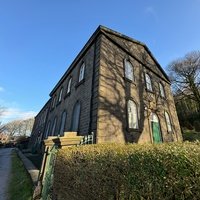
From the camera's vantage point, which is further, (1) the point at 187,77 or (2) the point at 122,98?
(1) the point at 187,77

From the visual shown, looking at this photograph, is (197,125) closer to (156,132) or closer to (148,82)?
(148,82)

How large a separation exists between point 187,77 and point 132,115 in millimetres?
23722

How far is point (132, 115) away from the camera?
33.0ft

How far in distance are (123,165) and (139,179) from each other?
38cm

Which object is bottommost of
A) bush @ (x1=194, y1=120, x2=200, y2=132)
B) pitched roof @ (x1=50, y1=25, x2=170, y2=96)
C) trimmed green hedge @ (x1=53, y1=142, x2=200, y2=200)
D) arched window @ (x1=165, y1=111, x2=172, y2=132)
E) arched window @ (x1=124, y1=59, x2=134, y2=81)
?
trimmed green hedge @ (x1=53, y1=142, x2=200, y2=200)

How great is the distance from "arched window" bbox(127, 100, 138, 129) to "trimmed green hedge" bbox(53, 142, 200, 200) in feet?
20.2

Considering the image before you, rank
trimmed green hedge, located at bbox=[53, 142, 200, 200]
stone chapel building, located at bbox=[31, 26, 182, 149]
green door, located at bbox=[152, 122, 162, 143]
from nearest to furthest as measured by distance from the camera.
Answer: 1. trimmed green hedge, located at bbox=[53, 142, 200, 200]
2. stone chapel building, located at bbox=[31, 26, 182, 149]
3. green door, located at bbox=[152, 122, 162, 143]

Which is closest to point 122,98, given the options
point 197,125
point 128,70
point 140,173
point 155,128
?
point 128,70

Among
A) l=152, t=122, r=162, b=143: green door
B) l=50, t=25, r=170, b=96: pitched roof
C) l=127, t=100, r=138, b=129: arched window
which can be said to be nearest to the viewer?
l=127, t=100, r=138, b=129: arched window

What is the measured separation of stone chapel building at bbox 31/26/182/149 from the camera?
331 inches

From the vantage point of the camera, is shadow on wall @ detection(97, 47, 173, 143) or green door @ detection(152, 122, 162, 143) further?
green door @ detection(152, 122, 162, 143)

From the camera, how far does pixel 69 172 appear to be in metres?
4.32

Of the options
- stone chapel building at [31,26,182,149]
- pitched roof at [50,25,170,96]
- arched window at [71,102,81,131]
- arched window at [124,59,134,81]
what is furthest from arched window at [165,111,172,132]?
arched window at [71,102,81,131]

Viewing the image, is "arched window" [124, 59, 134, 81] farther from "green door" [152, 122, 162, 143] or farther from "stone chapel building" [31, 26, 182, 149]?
"green door" [152, 122, 162, 143]
